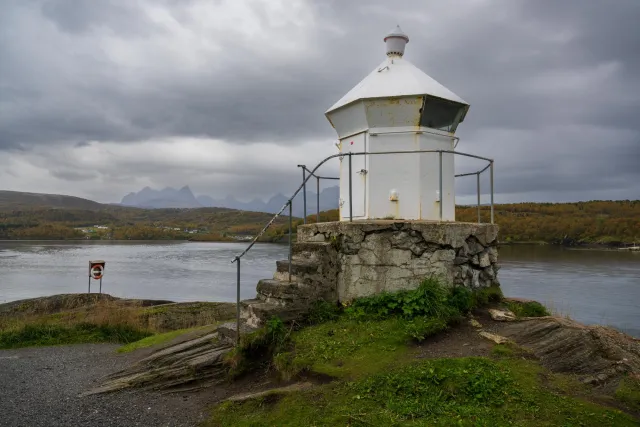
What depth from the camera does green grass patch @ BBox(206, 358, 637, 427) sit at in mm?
4375

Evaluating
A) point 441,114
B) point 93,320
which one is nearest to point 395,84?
point 441,114

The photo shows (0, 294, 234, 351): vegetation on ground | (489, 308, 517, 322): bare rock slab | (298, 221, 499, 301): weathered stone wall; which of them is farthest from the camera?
(0, 294, 234, 351): vegetation on ground

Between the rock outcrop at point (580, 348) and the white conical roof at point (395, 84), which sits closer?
the rock outcrop at point (580, 348)

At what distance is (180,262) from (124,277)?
11.7 metres

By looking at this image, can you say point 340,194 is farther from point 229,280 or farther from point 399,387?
point 229,280

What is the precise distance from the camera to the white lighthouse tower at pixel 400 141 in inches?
313

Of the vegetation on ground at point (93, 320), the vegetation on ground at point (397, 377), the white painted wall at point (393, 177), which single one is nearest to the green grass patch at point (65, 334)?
the vegetation on ground at point (93, 320)

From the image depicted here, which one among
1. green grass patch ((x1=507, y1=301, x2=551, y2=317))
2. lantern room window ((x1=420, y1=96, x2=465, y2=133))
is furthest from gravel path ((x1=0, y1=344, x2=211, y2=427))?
lantern room window ((x1=420, y1=96, x2=465, y2=133))

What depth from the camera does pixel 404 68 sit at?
845 cm

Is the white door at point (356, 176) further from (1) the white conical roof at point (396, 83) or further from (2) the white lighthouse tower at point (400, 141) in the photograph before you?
(1) the white conical roof at point (396, 83)

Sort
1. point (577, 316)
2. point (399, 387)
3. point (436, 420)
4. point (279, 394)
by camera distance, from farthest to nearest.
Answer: point (577, 316) → point (279, 394) → point (399, 387) → point (436, 420)

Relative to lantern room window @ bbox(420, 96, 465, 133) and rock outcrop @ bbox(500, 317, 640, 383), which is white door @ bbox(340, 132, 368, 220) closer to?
lantern room window @ bbox(420, 96, 465, 133)

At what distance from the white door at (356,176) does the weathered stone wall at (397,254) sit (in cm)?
84

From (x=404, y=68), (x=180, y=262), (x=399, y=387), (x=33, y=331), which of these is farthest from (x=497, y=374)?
(x=180, y=262)
